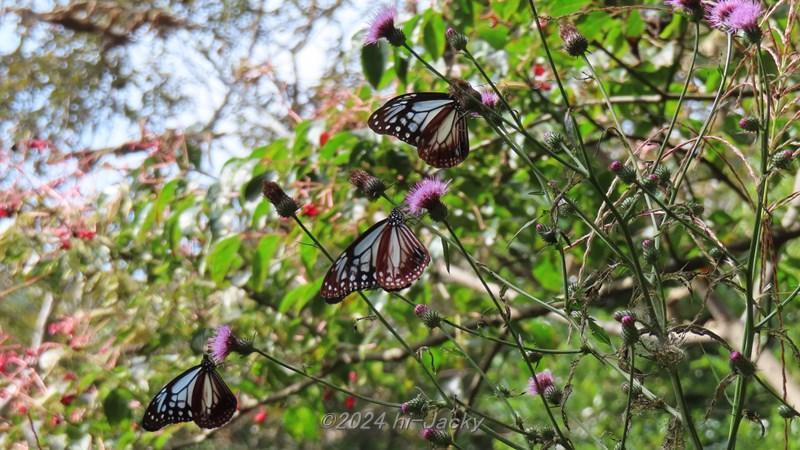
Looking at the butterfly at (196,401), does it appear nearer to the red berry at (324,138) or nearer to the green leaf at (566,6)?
the red berry at (324,138)

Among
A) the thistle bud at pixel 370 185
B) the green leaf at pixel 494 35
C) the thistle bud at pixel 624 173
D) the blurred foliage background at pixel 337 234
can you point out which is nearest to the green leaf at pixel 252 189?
the blurred foliage background at pixel 337 234

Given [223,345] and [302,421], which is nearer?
[223,345]

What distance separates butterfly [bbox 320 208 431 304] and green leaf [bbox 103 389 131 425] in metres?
1.13

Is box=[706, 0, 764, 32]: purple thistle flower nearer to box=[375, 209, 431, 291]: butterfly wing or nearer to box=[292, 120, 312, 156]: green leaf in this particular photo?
box=[375, 209, 431, 291]: butterfly wing

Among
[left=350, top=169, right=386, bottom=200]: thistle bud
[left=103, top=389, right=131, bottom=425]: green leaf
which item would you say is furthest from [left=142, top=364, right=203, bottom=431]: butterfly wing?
[left=103, top=389, right=131, bottom=425]: green leaf

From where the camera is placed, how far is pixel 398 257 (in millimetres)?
969

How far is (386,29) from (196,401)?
532 mm

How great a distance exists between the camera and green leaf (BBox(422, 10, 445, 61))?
156cm

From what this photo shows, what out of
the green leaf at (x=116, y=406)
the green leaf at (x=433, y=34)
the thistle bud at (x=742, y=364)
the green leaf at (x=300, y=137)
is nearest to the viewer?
the thistle bud at (x=742, y=364)

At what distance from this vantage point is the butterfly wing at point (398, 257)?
3.06ft

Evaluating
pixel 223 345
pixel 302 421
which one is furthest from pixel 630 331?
pixel 302 421

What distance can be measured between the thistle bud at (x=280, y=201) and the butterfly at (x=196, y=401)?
0.20 m

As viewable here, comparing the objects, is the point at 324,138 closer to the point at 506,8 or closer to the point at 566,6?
the point at 506,8

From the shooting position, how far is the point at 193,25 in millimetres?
4039
